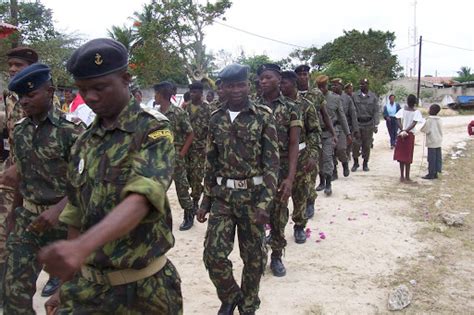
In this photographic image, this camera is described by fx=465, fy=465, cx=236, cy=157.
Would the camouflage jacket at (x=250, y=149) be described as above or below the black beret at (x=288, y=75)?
below

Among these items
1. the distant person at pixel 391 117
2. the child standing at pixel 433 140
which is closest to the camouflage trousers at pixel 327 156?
the child standing at pixel 433 140

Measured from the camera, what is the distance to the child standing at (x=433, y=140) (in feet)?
32.8

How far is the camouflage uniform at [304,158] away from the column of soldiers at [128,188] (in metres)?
0.01

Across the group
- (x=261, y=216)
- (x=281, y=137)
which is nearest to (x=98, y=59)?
(x=261, y=216)

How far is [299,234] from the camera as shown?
5.91m

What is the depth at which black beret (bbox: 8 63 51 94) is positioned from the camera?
119 inches

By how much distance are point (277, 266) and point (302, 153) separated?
4.79 ft

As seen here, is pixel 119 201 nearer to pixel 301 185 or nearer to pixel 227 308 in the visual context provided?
pixel 227 308

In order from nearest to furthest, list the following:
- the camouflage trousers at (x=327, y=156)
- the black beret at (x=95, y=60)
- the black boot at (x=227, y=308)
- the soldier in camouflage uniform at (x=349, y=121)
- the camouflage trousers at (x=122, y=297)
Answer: the black beret at (x=95, y=60) → the camouflage trousers at (x=122, y=297) → the black boot at (x=227, y=308) → the camouflage trousers at (x=327, y=156) → the soldier in camouflage uniform at (x=349, y=121)

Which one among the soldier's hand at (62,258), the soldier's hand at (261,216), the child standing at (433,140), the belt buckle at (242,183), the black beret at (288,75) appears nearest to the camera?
the soldier's hand at (62,258)

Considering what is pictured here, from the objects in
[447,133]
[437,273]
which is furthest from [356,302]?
[447,133]

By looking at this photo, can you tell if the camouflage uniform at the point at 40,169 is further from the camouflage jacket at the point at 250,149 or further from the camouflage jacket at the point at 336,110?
the camouflage jacket at the point at 336,110

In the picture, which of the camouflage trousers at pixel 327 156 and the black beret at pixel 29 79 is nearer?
the black beret at pixel 29 79

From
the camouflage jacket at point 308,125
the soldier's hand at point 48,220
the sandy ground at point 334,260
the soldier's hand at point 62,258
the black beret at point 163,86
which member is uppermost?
the black beret at point 163,86
